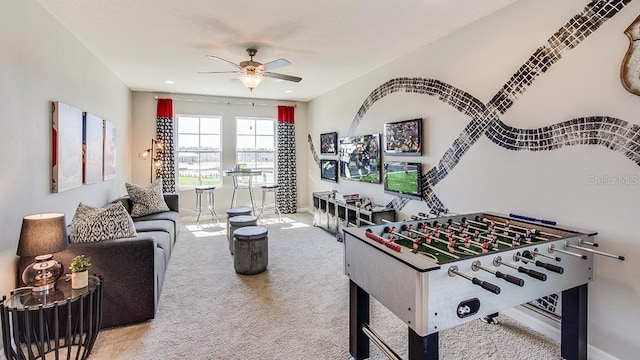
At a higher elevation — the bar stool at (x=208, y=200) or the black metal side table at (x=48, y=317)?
the bar stool at (x=208, y=200)

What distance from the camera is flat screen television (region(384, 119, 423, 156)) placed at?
371 centimetres

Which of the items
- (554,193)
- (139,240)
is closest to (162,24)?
(139,240)

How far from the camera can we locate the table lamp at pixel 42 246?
6.30 feet

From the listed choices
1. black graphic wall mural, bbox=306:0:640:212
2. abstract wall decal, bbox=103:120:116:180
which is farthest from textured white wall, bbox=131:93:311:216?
black graphic wall mural, bbox=306:0:640:212

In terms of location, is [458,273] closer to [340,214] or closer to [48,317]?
[48,317]

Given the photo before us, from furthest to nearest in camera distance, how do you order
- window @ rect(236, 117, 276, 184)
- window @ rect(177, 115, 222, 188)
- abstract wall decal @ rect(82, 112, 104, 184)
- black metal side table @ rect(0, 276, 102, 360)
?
window @ rect(236, 117, 276, 184) < window @ rect(177, 115, 222, 188) < abstract wall decal @ rect(82, 112, 104, 184) < black metal side table @ rect(0, 276, 102, 360)

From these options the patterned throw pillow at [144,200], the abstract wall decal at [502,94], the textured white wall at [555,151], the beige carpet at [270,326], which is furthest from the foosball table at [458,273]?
the patterned throw pillow at [144,200]

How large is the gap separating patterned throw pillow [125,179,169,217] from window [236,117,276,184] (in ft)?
8.28

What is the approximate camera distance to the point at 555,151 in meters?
2.35

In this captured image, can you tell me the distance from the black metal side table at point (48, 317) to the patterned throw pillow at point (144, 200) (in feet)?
7.73

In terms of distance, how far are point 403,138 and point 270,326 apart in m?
2.67

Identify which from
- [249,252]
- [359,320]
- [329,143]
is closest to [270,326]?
[359,320]

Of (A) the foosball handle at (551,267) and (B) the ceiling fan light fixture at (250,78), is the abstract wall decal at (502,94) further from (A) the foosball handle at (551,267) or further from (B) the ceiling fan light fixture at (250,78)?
(B) the ceiling fan light fixture at (250,78)

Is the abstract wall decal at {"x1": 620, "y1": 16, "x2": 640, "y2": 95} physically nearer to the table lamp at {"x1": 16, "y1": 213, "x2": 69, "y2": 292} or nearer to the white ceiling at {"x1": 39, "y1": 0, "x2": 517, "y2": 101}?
the white ceiling at {"x1": 39, "y1": 0, "x2": 517, "y2": 101}
